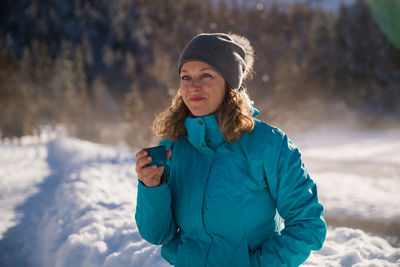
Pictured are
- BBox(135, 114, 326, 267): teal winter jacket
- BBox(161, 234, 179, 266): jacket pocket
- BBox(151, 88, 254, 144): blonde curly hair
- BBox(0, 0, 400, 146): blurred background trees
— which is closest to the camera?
BBox(135, 114, 326, 267): teal winter jacket

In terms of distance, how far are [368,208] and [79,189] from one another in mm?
5908

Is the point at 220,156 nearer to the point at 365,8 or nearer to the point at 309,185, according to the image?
the point at 309,185

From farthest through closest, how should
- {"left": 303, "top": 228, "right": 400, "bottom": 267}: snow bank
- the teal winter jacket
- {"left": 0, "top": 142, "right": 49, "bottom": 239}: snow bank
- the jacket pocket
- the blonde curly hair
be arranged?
{"left": 0, "top": 142, "right": 49, "bottom": 239}: snow bank → {"left": 303, "top": 228, "right": 400, "bottom": 267}: snow bank → the jacket pocket → the blonde curly hair → the teal winter jacket

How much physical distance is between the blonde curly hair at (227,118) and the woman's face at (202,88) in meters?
0.07

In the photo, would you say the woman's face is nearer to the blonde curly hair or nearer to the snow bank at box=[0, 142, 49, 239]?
the blonde curly hair

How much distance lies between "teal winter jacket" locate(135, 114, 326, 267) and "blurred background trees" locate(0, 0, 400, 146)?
30.3ft

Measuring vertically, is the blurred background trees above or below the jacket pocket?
above

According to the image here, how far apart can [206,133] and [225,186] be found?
14.7 inches

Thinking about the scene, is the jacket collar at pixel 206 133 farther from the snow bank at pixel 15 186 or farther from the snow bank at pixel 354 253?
the snow bank at pixel 15 186

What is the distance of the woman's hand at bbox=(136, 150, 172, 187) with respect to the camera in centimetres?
160

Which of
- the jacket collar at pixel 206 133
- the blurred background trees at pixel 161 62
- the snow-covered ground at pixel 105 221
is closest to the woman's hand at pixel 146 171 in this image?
the jacket collar at pixel 206 133

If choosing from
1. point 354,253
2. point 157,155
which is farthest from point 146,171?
point 354,253

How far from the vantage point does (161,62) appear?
50.4 metres

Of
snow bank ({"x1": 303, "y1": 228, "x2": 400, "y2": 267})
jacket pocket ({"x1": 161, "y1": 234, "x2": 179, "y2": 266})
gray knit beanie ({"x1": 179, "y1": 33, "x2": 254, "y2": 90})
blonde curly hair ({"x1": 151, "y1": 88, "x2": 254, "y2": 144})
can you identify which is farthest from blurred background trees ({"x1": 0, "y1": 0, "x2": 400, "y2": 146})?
jacket pocket ({"x1": 161, "y1": 234, "x2": 179, "y2": 266})
